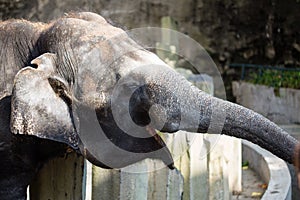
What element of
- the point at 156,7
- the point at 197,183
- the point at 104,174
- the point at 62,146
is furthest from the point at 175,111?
the point at 156,7

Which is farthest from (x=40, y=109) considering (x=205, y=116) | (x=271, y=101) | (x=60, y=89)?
(x=271, y=101)

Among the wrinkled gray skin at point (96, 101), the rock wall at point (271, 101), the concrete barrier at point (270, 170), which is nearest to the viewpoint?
the wrinkled gray skin at point (96, 101)

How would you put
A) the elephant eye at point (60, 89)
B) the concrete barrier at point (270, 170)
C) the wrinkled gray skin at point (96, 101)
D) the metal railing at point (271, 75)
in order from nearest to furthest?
the wrinkled gray skin at point (96, 101) → the elephant eye at point (60, 89) → the concrete barrier at point (270, 170) → the metal railing at point (271, 75)

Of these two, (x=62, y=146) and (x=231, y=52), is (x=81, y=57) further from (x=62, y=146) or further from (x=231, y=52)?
(x=231, y=52)

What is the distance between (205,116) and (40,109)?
73 centimetres

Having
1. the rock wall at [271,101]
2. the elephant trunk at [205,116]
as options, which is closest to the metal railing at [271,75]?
the rock wall at [271,101]

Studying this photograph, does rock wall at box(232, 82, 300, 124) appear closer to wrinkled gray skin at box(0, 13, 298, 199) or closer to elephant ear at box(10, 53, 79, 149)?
wrinkled gray skin at box(0, 13, 298, 199)

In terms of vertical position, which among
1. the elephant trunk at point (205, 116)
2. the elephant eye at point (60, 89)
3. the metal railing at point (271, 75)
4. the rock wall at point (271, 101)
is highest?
the metal railing at point (271, 75)

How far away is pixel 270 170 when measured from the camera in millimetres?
6539

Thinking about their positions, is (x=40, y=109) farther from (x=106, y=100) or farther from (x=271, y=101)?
→ (x=271, y=101)

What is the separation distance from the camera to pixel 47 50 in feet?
11.3

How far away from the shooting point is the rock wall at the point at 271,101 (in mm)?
12287

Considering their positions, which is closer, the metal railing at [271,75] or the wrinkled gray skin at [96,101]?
the wrinkled gray skin at [96,101]

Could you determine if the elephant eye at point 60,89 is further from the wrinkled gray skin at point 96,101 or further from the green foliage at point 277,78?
the green foliage at point 277,78
